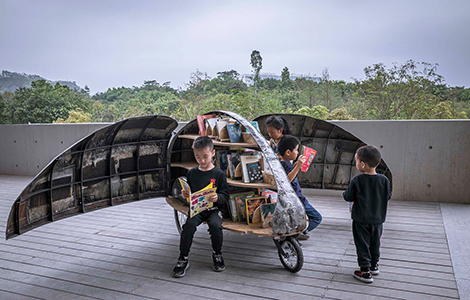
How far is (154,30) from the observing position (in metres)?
21.4

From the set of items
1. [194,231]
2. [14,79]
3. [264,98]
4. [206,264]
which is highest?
[14,79]

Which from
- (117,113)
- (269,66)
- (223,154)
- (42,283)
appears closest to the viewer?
(42,283)

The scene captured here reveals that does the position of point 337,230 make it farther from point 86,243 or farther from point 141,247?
point 86,243

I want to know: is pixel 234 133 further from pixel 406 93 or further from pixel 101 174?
pixel 406 93

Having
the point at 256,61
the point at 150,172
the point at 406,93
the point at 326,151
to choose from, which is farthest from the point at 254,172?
the point at 256,61

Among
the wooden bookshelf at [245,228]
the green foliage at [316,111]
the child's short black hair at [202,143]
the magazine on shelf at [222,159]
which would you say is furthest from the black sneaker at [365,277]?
the green foliage at [316,111]

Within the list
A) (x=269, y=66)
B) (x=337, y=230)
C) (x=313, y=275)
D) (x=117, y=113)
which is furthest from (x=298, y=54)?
(x=313, y=275)

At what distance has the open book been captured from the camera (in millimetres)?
3195

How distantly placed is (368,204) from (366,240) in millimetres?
335

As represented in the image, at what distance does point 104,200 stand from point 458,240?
4.15 meters

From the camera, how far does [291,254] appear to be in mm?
3391

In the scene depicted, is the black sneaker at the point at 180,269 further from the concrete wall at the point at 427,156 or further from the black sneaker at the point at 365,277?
the concrete wall at the point at 427,156

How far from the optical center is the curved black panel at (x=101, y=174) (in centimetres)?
347

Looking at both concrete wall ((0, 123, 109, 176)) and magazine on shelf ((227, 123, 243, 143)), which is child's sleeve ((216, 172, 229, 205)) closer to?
magazine on shelf ((227, 123, 243, 143))
